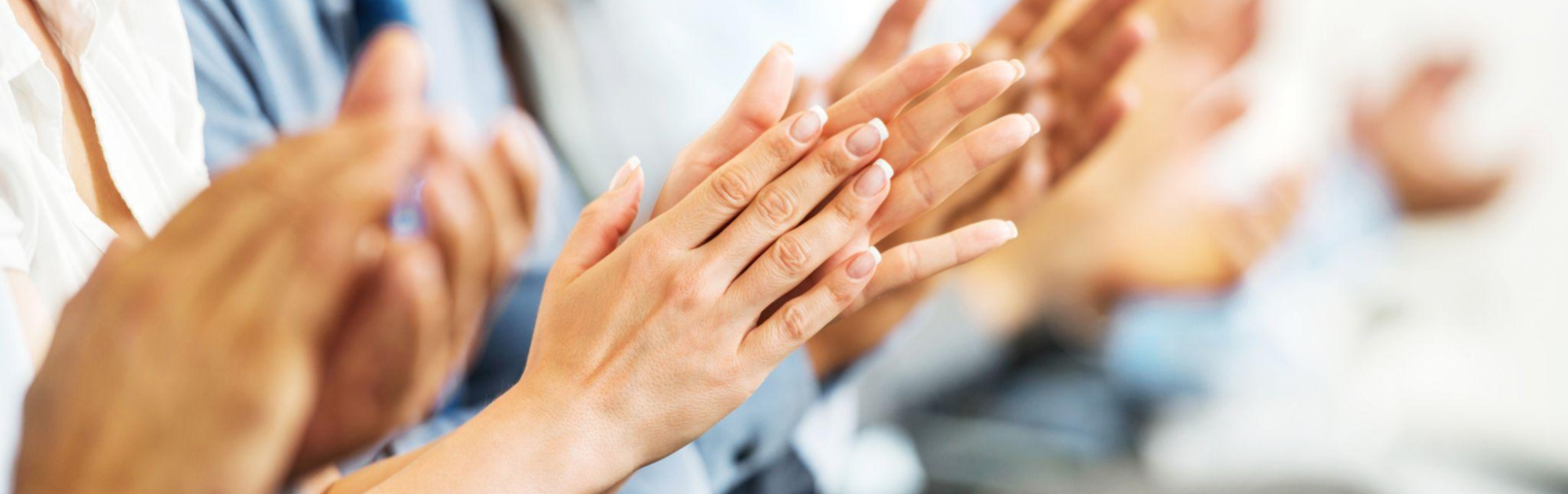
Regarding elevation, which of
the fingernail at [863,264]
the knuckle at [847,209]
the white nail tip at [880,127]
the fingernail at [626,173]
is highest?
the fingernail at [626,173]

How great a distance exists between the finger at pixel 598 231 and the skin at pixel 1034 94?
0.19 metres

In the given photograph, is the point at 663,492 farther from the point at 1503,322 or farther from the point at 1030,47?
the point at 1503,322

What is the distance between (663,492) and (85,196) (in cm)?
54

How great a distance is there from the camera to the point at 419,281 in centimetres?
86

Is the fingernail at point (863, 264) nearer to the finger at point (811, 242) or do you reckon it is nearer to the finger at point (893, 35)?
the finger at point (811, 242)

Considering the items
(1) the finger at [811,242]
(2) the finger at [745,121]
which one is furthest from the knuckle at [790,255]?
(2) the finger at [745,121]

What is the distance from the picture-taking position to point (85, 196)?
2.70 feet

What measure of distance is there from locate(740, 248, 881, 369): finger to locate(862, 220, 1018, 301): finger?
2 cm

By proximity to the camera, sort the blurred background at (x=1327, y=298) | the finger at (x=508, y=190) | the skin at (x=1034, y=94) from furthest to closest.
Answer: the finger at (x=508, y=190) < the skin at (x=1034, y=94) < the blurred background at (x=1327, y=298)

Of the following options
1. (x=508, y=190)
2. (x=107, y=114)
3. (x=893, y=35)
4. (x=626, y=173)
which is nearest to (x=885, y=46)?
(x=893, y=35)

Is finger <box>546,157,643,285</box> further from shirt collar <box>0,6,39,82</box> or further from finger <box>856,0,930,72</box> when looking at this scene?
shirt collar <box>0,6,39,82</box>

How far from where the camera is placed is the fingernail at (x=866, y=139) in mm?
716

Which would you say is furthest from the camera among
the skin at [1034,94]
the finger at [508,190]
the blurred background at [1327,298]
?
the finger at [508,190]

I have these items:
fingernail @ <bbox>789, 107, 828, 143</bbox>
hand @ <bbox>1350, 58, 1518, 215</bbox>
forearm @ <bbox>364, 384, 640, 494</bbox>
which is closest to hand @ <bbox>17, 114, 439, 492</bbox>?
forearm @ <bbox>364, 384, 640, 494</bbox>
